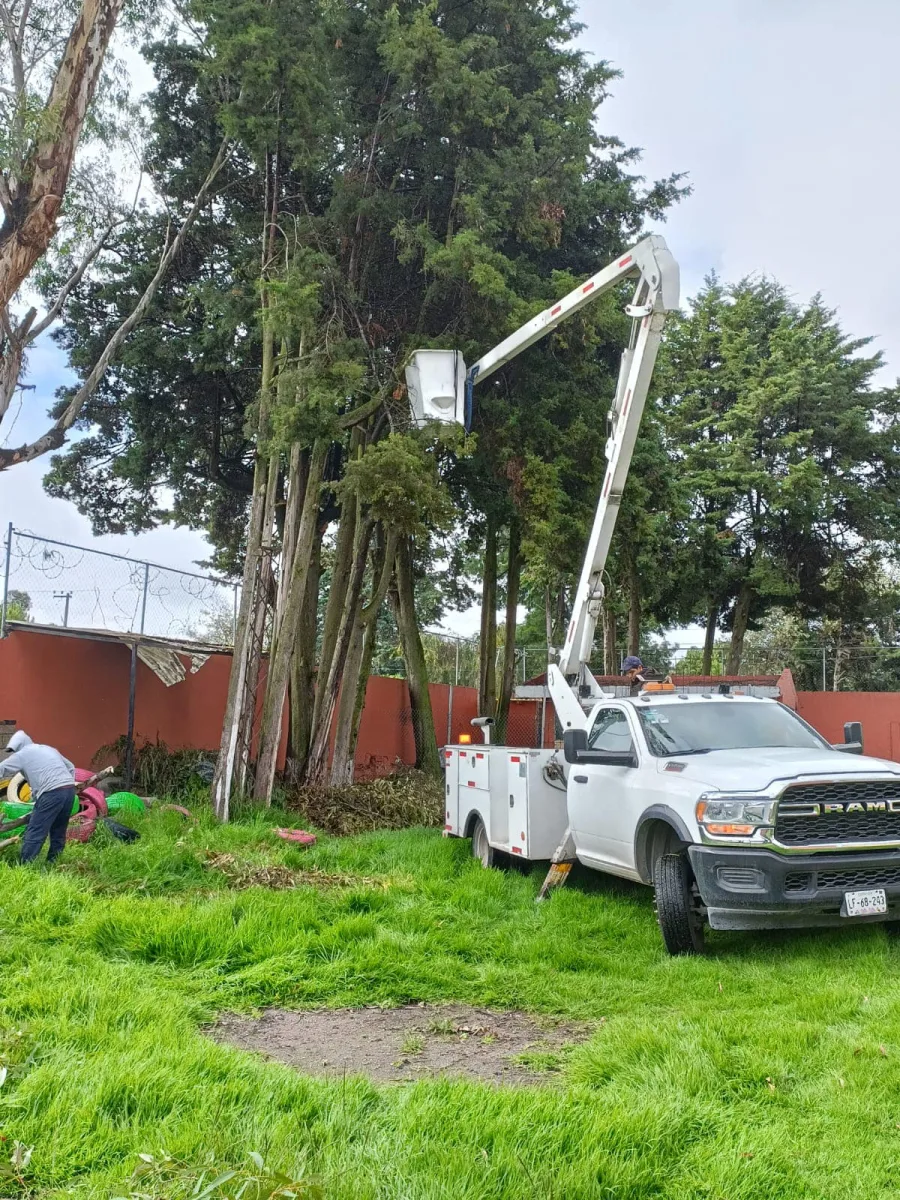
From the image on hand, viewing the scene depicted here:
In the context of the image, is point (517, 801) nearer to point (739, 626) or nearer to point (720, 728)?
point (720, 728)

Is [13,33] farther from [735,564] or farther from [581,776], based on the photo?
[735,564]

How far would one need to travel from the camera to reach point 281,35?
1335 centimetres

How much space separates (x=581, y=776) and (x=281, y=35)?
10.6m

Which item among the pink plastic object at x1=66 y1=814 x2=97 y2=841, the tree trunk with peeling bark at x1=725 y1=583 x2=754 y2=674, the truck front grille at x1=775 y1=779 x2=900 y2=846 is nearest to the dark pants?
the pink plastic object at x1=66 y1=814 x2=97 y2=841

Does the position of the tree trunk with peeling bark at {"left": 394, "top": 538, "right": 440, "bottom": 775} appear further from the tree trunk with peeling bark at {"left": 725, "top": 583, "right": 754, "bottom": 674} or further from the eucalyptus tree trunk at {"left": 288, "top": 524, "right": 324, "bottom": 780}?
the tree trunk with peeling bark at {"left": 725, "top": 583, "right": 754, "bottom": 674}

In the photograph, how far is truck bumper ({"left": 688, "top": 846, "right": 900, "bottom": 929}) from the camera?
20.9 feet

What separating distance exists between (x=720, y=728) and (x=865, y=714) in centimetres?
1391

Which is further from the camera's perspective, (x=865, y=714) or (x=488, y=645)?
(x=488, y=645)

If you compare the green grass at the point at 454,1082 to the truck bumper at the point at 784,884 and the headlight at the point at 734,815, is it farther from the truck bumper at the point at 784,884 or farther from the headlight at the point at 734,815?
the headlight at the point at 734,815

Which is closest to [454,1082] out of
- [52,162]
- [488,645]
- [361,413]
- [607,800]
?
[607,800]

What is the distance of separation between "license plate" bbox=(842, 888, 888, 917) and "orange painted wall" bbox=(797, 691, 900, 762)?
14.0m

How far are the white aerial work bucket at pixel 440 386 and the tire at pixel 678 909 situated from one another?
7.13 meters

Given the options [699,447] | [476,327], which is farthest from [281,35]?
[699,447]

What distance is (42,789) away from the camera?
29.0 ft
